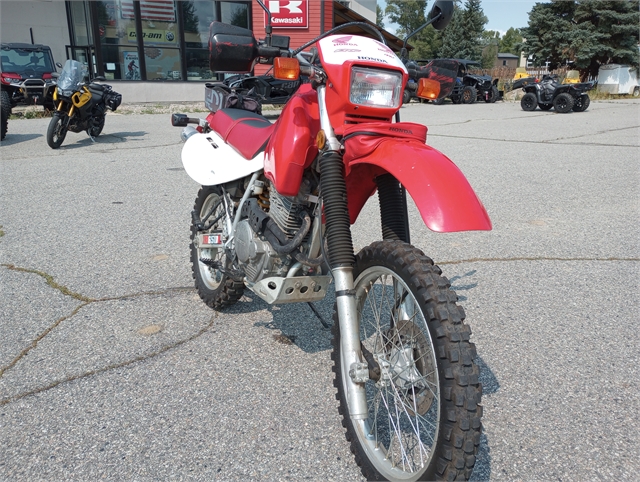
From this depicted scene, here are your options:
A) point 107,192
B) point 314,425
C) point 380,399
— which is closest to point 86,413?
point 314,425

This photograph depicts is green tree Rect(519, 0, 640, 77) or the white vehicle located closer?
the white vehicle

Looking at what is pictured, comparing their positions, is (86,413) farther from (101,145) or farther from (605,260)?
(101,145)

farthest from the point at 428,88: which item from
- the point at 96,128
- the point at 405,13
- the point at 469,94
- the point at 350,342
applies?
the point at 405,13

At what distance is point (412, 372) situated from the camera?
6.98 feet

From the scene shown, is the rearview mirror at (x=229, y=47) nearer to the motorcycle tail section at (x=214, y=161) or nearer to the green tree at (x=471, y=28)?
the motorcycle tail section at (x=214, y=161)

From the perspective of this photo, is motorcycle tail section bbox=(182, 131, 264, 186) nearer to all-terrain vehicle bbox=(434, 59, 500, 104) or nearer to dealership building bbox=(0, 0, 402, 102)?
dealership building bbox=(0, 0, 402, 102)

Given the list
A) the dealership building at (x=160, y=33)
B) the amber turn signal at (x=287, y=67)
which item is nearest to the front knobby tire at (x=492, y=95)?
the dealership building at (x=160, y=33)

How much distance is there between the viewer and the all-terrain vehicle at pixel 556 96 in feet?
59.0

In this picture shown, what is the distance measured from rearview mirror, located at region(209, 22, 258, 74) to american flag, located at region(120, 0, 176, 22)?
2039 centimetres

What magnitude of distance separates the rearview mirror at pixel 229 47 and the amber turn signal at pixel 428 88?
76 centimetres

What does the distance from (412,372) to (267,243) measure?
108 centimetres

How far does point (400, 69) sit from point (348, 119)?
29 centimetres

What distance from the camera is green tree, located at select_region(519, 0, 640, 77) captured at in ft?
102

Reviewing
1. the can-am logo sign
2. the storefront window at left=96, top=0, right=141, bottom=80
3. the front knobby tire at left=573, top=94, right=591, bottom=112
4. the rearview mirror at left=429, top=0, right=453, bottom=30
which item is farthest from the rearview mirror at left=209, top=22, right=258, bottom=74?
the storefront window at left=96, top=0, right=141, bottom=80
